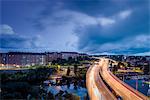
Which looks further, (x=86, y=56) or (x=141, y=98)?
(x=86, y=56)

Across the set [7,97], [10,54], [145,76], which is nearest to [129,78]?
[145,76]

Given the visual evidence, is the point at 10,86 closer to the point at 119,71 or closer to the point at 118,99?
the point at 118,99

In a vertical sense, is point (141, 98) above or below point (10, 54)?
below

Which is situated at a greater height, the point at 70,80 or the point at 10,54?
the point at 10,54

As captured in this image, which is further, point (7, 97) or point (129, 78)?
point (129, 78)

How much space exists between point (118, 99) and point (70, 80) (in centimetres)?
1821

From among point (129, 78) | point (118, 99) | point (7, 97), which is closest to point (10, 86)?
point (7, 97)

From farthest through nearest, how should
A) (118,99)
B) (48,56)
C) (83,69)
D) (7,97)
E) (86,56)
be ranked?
(86,56)
(48,56)
(83,69)
(118,99)
(7,97)

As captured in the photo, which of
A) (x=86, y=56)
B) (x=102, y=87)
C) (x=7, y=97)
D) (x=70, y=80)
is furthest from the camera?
(x=86, y=56)

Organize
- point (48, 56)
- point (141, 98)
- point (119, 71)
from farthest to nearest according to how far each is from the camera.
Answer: point (48, 56)
point (119, 71)
point (141, 98)

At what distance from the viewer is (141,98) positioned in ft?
57.0

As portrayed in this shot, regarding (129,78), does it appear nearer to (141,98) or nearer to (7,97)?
(141,98)

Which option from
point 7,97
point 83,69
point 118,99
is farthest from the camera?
point 83,69

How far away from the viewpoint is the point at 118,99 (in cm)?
1975
